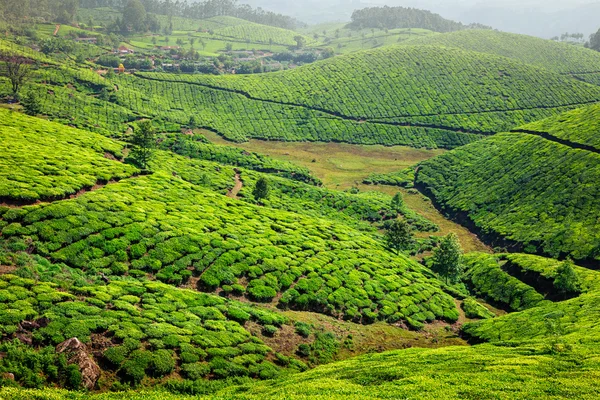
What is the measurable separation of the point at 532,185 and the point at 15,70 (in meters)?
154

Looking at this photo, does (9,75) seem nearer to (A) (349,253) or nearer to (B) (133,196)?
(B) (133,196)

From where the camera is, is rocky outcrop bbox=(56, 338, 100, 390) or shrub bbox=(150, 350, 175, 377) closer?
rocky outcrop bbox=(56, 338, 100, 390)

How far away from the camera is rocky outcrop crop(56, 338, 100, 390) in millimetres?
28797

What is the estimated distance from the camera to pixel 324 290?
175 feet

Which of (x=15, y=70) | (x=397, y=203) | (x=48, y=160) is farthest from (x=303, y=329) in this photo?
(x=15, y=70)

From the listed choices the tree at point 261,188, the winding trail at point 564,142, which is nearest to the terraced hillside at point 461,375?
the tree at point 261,188

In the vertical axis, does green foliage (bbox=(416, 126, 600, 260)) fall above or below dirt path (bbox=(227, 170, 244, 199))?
above

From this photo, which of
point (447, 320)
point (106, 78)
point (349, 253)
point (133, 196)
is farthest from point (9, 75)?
point (447, 320)

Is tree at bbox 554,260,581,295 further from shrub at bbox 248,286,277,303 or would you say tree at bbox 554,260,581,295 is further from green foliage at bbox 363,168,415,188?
green foliage at bbox 363,168,415,188

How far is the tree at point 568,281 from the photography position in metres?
60.3

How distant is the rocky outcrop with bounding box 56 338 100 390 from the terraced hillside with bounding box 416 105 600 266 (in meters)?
78.8

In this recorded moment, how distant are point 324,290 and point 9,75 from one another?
133m

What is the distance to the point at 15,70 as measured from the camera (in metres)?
131

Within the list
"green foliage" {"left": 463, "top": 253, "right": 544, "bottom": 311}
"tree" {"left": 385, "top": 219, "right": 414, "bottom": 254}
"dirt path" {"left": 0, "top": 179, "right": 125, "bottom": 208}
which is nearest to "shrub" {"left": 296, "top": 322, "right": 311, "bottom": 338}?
"dirt path" {"left": 0, "top": 179, "right": 125, "bottom": 208}
